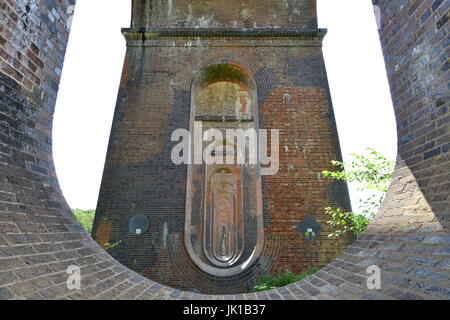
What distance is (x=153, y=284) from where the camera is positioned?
2535 millimetres

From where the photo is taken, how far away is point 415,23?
243 centimetres

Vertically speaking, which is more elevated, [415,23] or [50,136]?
[415,23]

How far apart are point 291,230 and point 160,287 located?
4.44 metres

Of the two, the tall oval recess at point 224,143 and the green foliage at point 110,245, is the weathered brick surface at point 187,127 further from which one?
the tall oval recess at point 224,143

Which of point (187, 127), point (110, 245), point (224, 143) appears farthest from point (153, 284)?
point (224, 143)

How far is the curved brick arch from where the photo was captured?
1812mm

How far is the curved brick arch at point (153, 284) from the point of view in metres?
1.81

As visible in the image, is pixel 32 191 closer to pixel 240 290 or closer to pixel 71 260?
pixel 71 260

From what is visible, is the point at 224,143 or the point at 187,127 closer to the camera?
the point at 187,127

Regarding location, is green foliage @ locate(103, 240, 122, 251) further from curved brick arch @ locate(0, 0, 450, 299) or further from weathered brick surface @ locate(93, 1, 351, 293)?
curved brick arch @ locate(0, 0, 450, 299)

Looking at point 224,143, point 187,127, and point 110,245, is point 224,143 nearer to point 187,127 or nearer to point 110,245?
point 187,127

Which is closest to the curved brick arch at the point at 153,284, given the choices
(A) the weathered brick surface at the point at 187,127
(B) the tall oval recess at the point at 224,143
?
(A) the weathered brick surface at the point at 187,127
